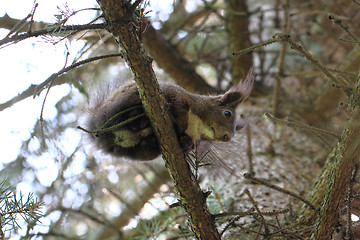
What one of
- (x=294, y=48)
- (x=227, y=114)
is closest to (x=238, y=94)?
(x=227, y=114)

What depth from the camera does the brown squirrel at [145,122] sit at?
169 cm

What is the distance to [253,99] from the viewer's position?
136 inches

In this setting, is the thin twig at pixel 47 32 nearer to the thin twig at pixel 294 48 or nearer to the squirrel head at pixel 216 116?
the thin twig at pixel 294 48

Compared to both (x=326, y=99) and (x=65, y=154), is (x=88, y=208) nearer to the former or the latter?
(x=65, y=154)

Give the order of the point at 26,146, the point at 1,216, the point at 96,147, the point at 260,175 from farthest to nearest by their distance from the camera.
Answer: the point at 260,175
the point at 26,146
the point at 96,147
the point at 1,216

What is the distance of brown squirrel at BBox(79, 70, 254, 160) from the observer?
169 cm

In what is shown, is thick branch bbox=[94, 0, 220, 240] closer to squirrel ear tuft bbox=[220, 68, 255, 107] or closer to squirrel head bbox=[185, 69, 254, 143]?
squirrel head bbox=[185, 69, 254, 143]

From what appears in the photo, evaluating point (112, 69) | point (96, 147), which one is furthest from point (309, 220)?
point (112, 69)

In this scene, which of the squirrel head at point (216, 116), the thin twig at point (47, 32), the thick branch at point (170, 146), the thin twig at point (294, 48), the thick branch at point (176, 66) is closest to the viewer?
the thin twig at point (47, 32)

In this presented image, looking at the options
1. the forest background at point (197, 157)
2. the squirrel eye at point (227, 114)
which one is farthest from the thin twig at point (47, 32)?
the squirrel eye at point (227, 114)

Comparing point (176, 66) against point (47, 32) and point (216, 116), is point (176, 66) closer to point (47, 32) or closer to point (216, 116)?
point (216, 116)

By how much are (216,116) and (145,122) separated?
0.43 m

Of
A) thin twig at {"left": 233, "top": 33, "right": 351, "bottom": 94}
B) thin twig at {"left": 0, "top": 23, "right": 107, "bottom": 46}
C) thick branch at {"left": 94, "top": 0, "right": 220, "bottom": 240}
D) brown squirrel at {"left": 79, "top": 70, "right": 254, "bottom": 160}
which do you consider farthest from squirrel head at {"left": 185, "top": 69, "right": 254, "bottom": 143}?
thin twig at {"left": 0, "top": 23, "right": 107, "bottom": 46}

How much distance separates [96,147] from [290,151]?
180cm
